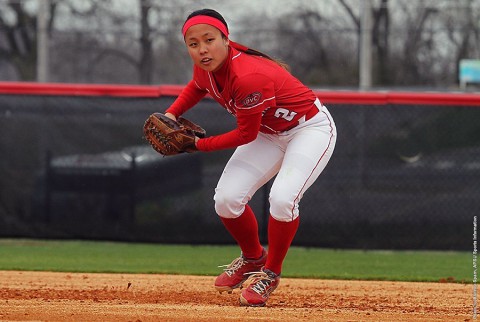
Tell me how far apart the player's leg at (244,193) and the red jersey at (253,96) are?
0.51 feet

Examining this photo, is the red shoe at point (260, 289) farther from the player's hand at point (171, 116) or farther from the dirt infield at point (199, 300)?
the player's hand at point (171, 116)

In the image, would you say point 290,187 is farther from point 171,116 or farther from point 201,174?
point 201,174

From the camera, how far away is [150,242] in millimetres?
9906

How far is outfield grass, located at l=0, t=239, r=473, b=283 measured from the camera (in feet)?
27.0

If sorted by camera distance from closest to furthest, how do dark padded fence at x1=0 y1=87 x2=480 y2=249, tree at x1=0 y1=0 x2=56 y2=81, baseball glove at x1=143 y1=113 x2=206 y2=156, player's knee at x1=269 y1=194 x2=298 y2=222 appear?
player's knee at x1=269 y1=194 x2=298 y2=222, baseball glove at x1=143 y1=113 x2=206 y2=156, dark padded fence at x1=0 y1=87 x2=480 y2=249, tree at x1=0 y1=0 x2=56 y2=81

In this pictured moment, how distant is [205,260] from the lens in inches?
355

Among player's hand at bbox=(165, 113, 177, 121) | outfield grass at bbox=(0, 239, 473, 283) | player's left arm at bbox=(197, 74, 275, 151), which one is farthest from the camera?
outfield grass at bbox=(0, 239, 473, 283)

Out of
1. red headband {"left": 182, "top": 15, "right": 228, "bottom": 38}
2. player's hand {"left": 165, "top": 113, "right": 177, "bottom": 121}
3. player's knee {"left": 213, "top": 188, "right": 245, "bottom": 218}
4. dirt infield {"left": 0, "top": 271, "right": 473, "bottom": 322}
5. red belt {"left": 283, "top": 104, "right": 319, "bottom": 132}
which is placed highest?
red headband {"left": 182, "top": 15, "right": 228, "bottom": 38}

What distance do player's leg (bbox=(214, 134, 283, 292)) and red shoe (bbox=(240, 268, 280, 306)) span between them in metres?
0.29

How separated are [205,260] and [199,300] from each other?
276 centimetres

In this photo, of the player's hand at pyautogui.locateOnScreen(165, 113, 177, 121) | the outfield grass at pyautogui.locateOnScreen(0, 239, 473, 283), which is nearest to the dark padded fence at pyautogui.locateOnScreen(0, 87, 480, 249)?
the outfield grass at pyautogui.locateOnScreen(0, 239, 473, 283)

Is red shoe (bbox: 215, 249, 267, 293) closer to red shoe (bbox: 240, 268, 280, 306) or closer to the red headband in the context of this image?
red shoe (bbox: 240, 268, 280, 306)

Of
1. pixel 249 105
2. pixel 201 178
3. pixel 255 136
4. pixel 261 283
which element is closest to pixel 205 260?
pixel 201 178

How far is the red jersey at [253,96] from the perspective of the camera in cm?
550
